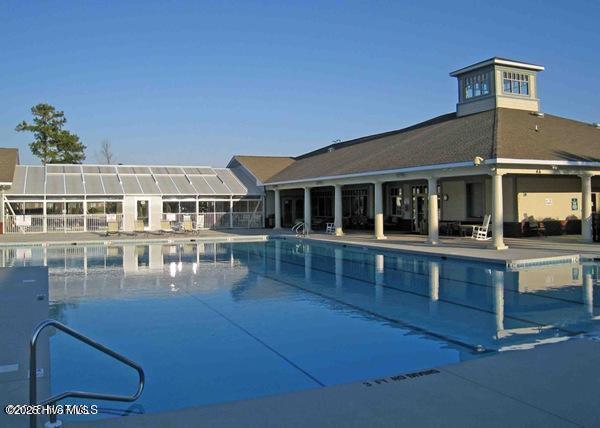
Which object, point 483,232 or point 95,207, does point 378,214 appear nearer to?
point 483,232

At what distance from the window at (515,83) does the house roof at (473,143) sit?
1064mm

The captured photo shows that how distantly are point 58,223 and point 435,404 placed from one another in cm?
2852

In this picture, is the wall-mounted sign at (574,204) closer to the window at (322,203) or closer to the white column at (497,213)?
the white column at (497,213)

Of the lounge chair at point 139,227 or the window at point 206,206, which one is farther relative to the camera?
the window at point 206,206

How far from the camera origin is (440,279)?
13.0 metres

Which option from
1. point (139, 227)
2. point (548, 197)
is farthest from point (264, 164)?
point (548, 197)

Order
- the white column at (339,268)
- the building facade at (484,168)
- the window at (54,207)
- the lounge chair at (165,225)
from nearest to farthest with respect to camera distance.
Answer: the white column at (339,268) → the building facade at (484,168) → the lounge chair at (165,225) → the window at (54,207)

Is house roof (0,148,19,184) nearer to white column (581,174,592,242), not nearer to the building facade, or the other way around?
the building facade

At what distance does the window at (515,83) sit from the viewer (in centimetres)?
2327

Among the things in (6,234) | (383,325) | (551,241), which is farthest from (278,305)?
(6,234)

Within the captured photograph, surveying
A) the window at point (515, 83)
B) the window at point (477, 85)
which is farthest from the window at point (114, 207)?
the window at point (515, 83)

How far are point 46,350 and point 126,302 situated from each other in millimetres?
4089

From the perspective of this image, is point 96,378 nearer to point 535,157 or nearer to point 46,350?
point 46,350

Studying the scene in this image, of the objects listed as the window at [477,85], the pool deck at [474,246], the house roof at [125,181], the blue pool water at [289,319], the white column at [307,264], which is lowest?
the blue pool water at [289,319]
